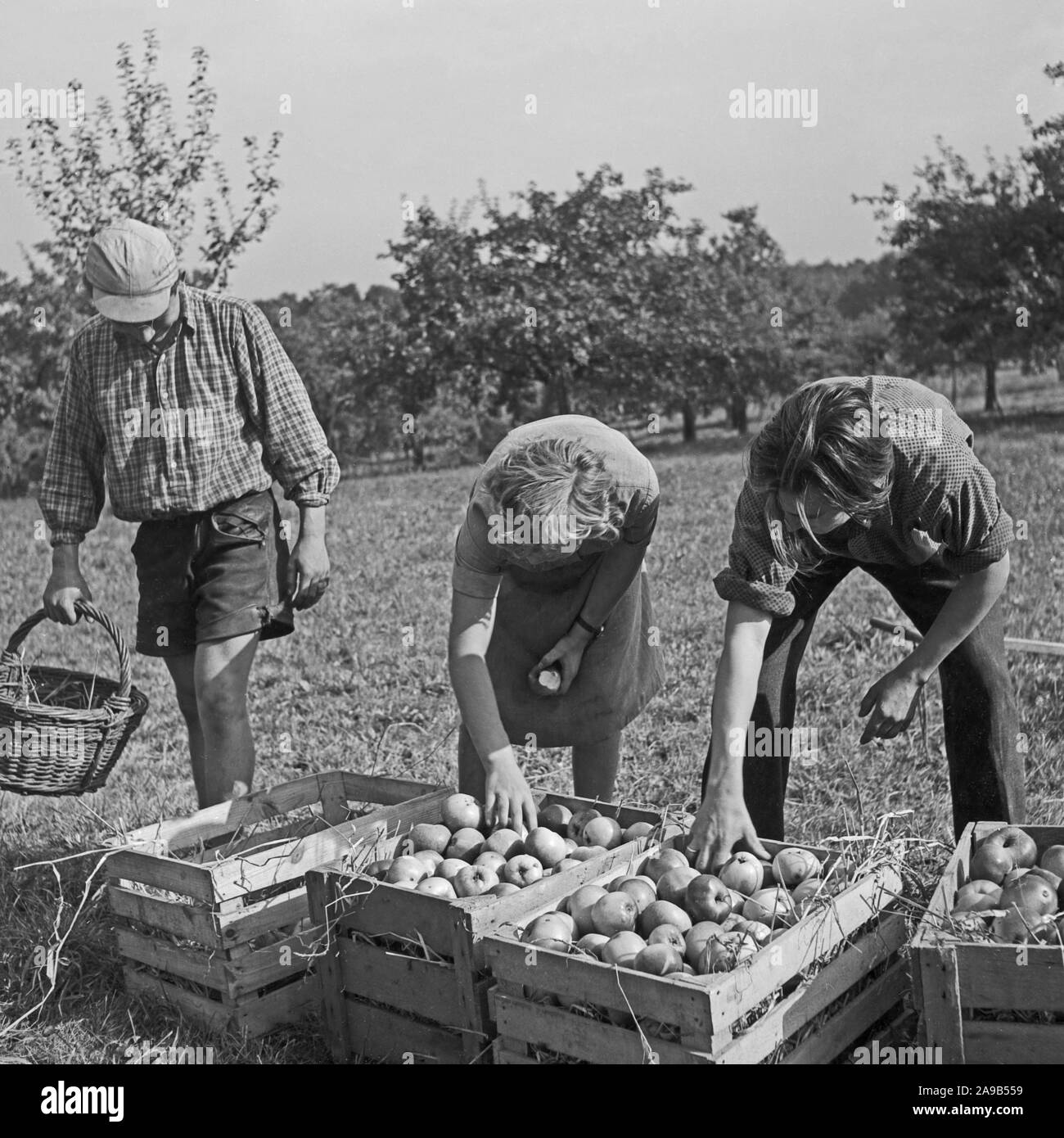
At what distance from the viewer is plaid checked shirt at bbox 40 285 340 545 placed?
3.99m

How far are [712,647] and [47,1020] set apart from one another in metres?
4.14

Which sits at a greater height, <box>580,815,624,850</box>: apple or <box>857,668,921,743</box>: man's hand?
<box>857,668,921,743</box>: man's hand

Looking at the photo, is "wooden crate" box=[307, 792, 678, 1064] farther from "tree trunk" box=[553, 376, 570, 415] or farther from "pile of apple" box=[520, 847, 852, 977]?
"tree trunk" box=[553, 376, 570, 415]

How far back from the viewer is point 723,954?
2.49 m

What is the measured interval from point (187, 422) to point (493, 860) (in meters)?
1.84

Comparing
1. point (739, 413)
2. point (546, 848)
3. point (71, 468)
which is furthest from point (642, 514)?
point (739, 413)

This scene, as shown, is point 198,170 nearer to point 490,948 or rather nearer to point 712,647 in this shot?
point 712,647

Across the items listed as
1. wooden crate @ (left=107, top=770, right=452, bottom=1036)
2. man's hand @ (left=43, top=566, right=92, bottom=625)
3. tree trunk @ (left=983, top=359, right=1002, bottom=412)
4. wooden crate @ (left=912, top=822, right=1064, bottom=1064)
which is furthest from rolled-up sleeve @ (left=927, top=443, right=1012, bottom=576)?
tree trunk @ (left=983, top=359, right=1002, bottom=412)

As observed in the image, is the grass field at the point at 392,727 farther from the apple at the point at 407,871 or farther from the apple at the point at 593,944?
the apple at the point at 593,944

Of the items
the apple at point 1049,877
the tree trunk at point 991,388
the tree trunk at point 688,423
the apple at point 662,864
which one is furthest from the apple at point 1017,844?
the tree trunk at point 688,423

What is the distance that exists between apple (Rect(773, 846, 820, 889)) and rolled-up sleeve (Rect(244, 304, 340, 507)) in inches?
79.1

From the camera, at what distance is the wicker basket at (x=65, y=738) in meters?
3.74
